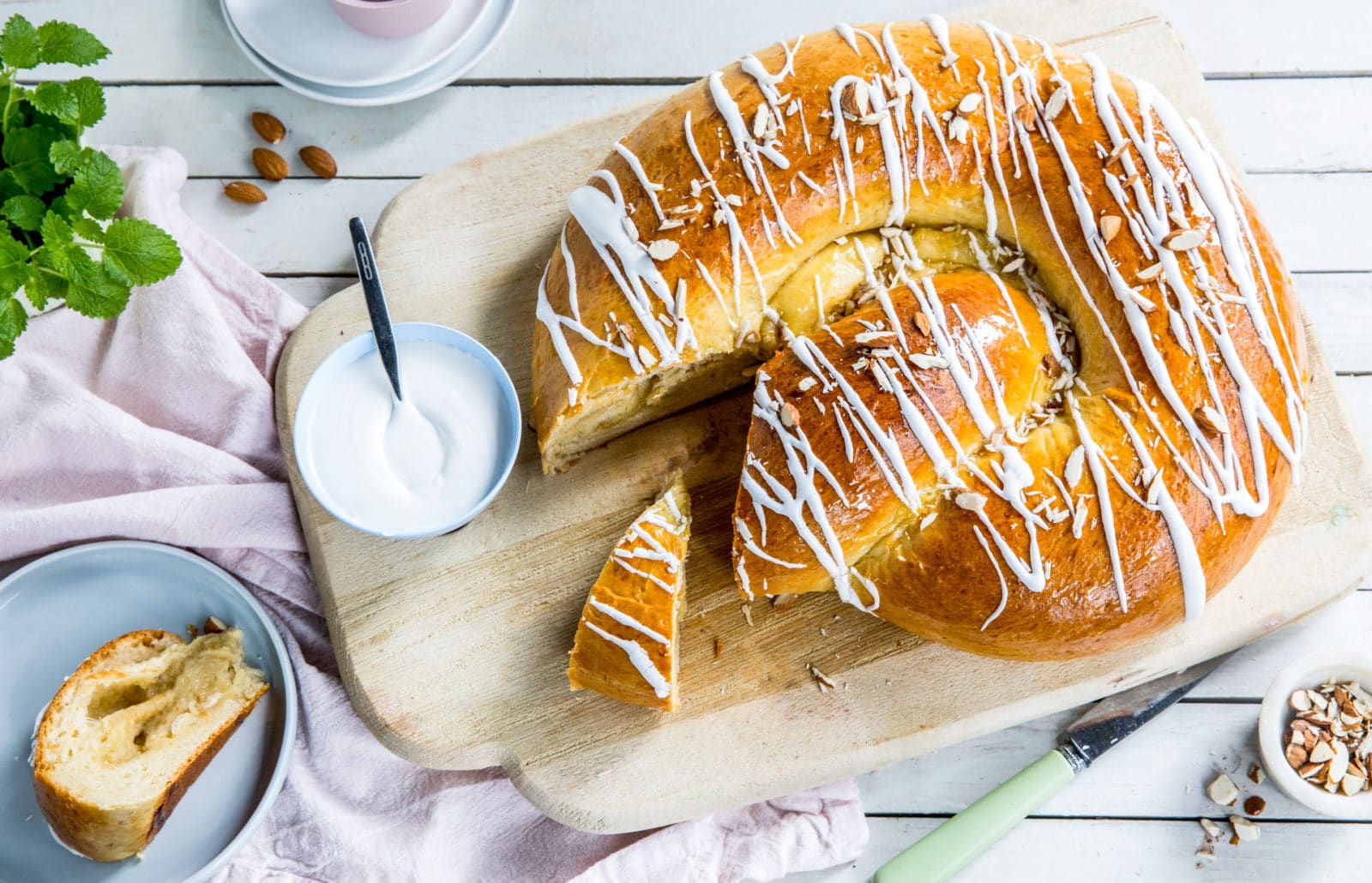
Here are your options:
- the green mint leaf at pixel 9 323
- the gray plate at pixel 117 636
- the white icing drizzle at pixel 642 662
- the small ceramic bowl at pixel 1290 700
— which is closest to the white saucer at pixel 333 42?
the green mint leaf at pixel 9 323

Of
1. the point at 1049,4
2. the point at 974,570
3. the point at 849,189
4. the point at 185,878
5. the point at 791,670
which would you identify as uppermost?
the point at 1049,4

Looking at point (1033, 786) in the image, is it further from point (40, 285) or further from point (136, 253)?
point (40, 285)

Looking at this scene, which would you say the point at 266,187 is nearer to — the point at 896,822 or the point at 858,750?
the point at 858,750

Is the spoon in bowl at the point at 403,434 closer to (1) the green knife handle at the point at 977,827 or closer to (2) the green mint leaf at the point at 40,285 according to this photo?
(2) the green mint leaf at the point at 40,285

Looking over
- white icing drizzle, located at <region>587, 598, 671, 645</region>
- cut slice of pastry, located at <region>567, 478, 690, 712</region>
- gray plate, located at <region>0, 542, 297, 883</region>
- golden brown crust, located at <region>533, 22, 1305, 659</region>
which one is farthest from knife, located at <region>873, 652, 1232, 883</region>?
gray plate, located at <region>0, 542, 297, 883</region>

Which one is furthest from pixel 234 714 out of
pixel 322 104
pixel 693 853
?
pixel 322 104

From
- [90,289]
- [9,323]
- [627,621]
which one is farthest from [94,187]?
[627,621]
